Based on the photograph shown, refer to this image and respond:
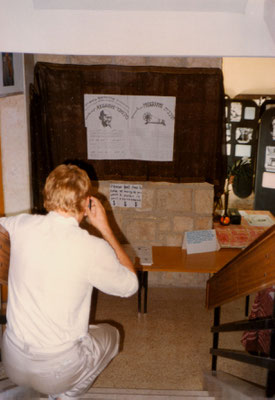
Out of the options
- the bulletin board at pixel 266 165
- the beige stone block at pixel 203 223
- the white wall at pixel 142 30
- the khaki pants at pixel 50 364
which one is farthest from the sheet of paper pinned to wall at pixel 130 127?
the white wall at pixel 142 30

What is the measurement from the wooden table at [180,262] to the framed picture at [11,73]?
1896 millimetres

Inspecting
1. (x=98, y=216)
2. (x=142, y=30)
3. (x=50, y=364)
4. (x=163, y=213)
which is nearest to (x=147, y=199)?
(x=163, y=213)

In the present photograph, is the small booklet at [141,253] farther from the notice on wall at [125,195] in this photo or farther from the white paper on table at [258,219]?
the white paper on table at [258,219]

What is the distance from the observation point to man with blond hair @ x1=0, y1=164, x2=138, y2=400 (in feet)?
5.19

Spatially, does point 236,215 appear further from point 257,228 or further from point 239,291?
point 239,291

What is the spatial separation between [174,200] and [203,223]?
39cm

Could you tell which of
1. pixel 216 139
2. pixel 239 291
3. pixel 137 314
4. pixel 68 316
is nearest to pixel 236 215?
pixel 216 139

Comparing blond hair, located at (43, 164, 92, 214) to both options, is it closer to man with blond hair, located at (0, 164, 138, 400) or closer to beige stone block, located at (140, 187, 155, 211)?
man with blond hair, located at (0, 164, 138, 400)

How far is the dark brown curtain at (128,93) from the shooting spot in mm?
4055

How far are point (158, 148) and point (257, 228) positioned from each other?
1633 mm

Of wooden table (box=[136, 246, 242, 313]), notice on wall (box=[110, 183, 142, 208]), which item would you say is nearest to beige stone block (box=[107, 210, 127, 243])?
notice on wall (box=[110, 183, 142, 208])

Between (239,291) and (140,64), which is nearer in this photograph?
(239,291)

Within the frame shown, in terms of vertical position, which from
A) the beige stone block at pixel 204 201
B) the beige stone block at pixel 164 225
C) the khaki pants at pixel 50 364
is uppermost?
the beige stone block at pixel 204 201

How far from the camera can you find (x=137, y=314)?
4254 mm
